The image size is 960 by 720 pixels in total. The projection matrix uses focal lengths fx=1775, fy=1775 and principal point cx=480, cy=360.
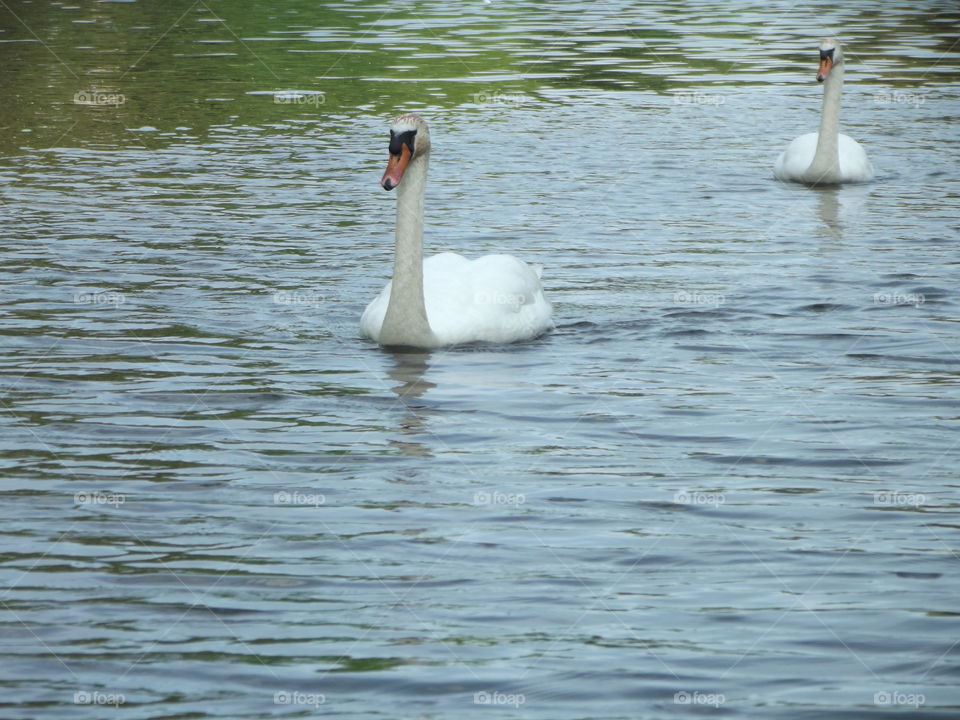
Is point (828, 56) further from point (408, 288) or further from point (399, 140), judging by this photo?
point (408, 288)

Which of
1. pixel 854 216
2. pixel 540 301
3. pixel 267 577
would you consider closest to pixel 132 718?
pixel 267 577

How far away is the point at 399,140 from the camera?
447 inches

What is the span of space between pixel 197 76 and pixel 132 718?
905 inches

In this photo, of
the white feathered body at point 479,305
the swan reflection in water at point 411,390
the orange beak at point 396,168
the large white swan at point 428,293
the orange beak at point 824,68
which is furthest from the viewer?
the orange beak at point 824,68

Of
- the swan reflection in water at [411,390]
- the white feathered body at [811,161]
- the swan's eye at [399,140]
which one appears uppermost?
the swan's eye at [399,140]

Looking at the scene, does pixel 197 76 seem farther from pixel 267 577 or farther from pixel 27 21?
pixel 267 577

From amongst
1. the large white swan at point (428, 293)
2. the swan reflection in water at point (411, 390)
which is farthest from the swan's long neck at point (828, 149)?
the swan reflection in water at point (411, 390)

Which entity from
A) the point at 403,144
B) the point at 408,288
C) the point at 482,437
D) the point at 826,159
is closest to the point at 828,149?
the point at 826,159

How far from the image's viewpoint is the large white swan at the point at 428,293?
36.9ft

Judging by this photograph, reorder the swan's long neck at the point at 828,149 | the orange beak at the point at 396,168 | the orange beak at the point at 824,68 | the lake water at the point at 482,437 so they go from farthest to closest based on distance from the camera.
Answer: the orange beak at the point at 824,68, the swan's long neck at the point at 828,149, the orange beak at the point at 396,168, the lake water at the point at 482,437

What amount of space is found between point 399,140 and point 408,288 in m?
0.97

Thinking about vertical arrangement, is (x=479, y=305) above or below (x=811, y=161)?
above

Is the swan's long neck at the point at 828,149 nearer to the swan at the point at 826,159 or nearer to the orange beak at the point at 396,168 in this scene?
the swan at the point at 826,159

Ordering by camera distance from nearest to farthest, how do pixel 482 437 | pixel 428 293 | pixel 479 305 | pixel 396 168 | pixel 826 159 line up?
1. pixel 482 437
2. pixel 396 168
3. pixel 479 305
4. pixel 428 293
5. pixel 826 159
